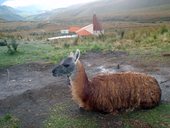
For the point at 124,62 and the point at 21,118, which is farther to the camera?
the point at 124,62

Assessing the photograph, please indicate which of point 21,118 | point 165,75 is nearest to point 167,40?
point 165,75

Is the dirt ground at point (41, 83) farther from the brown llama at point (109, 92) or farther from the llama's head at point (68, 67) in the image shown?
the llama's head at point (68, 67)

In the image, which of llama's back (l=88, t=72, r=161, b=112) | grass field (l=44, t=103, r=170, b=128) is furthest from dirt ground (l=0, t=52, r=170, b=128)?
llama's back (l=88, t=72, r=161, b=112)

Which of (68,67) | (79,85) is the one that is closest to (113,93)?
(79,85)

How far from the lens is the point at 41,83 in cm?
1023

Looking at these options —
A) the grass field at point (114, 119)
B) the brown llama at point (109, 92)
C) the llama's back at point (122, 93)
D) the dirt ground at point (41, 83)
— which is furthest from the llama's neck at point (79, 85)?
the dirt ground at point (41, 83)

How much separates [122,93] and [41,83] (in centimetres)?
372

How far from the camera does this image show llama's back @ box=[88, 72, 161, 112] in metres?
7.10

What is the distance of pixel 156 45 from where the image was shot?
1616 centimetres

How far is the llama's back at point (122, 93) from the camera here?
7.10 m

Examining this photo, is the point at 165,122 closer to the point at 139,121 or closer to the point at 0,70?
the point at 139,121

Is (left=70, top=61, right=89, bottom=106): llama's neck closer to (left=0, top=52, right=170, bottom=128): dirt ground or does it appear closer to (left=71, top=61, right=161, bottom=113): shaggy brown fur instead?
(left=71, top=61, right=161, bottom=113): shaggy brown fur

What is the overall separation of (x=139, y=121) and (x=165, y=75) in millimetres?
3864

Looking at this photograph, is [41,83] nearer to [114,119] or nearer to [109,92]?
[109,92]
